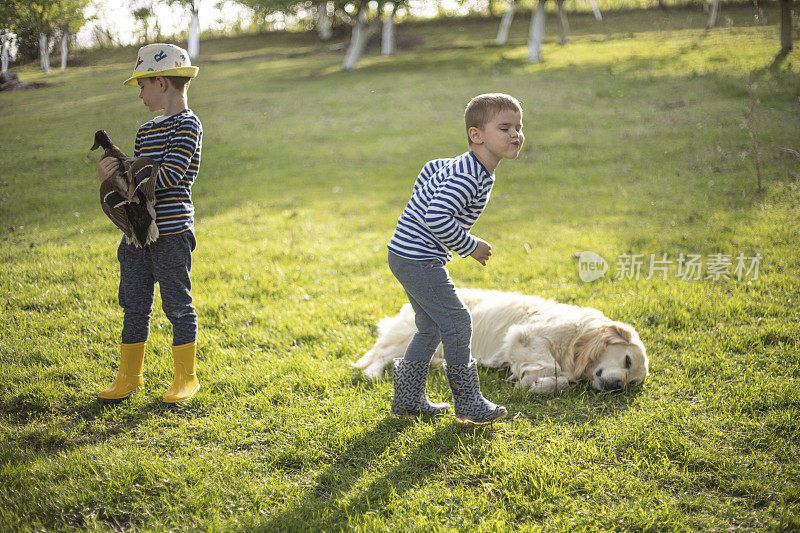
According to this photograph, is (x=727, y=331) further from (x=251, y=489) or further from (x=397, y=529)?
(x=251, y=489)

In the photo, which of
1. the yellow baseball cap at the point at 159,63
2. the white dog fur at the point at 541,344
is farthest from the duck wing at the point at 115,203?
the white dog fur at the point at 541,344

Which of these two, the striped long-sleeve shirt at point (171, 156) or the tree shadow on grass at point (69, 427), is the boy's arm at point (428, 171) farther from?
the tree shadow on grass at point (69, 427)

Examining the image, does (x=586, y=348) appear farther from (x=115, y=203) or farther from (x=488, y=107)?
(x=115, y=203)

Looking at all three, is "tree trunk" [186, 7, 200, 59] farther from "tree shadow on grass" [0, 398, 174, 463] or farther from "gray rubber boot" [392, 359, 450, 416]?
"gray rubber boot" [392, 359, 450, 416]

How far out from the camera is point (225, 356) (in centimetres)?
440

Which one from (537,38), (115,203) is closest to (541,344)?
(115,203)

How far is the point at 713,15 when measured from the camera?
76.7 feet

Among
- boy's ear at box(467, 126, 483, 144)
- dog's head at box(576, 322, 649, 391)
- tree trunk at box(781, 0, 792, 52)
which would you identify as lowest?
dog's head at box(576, 322, 649, 391)

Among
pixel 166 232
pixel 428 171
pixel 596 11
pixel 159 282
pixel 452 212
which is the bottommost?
pixel 159 282

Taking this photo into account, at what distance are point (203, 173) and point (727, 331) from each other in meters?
9.52

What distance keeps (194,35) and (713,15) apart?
23.4 metres

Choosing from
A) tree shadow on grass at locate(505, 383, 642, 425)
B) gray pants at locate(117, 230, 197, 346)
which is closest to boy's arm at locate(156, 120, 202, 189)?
gray pants at locate(117, 230, 197, 346)

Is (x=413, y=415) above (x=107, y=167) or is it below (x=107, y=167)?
below

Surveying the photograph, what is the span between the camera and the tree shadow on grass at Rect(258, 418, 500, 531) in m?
A: 2.66
